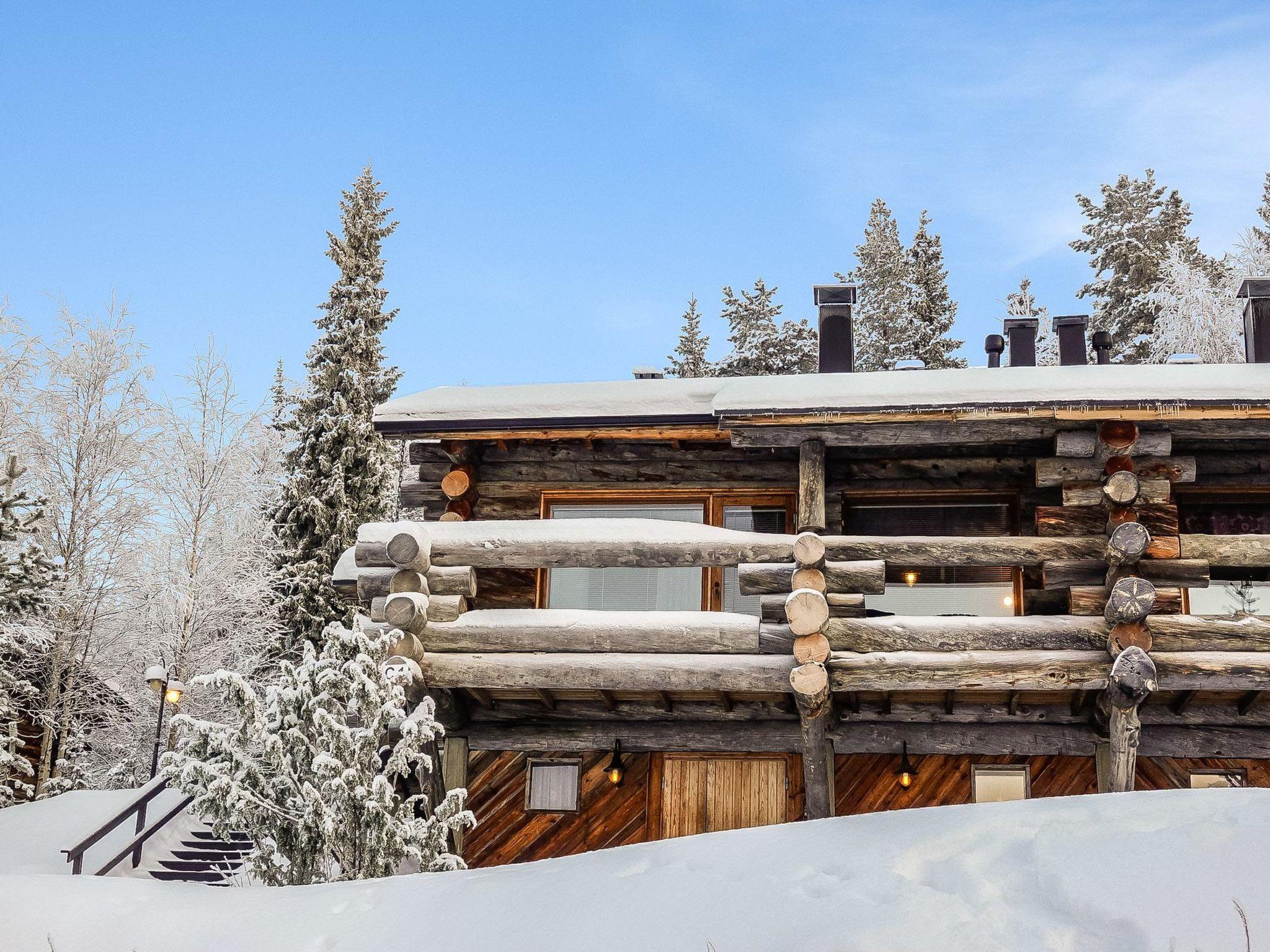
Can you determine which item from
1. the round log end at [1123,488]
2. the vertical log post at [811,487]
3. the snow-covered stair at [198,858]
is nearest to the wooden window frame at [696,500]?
the vertical log post at [811,487]

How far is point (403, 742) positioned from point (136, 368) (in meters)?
15.7

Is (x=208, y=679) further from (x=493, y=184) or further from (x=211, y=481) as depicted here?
(x=493, y=184)

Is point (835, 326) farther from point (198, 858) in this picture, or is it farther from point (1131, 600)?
point (198, 858)

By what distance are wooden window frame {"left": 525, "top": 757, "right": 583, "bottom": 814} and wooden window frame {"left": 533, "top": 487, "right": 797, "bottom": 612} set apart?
4.99ft

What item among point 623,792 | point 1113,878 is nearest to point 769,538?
point 623,792

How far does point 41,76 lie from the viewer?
406 ft

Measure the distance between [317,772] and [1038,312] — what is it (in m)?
33.4

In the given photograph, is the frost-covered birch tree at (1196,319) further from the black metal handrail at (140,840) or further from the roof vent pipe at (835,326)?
the black metal handrail at (140,840)

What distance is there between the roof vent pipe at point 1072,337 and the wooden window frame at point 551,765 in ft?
25.6

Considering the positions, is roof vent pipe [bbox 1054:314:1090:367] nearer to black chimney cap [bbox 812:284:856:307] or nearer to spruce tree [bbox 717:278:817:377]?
black chimney cap [bbox 812:284:856:307]

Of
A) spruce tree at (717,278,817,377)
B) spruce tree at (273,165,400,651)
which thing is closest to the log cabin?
spruce tree at (273,165,400,651)

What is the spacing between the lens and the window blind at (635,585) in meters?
11.4

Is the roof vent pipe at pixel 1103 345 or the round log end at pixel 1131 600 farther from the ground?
the roof vent pipe at pixel 1103 345

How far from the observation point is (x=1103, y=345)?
13461 mm
